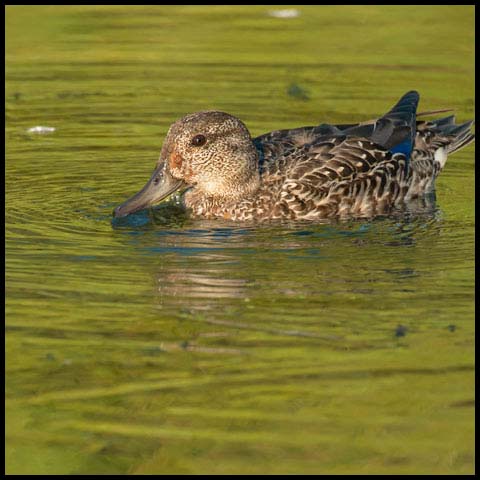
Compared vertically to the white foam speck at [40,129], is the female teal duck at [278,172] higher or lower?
lower

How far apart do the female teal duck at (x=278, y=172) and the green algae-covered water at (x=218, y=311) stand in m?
0.27

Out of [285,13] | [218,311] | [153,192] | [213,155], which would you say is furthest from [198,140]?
[285,13]

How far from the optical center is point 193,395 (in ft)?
23.5

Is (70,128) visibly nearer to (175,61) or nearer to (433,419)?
(175,61)

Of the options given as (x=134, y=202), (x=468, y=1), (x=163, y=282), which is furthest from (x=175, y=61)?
(x=163, y=282)

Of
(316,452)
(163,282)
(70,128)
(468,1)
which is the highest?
(468,1)

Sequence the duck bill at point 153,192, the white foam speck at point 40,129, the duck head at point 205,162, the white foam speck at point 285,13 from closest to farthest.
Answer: the duck bill at point 153,192 → the duck head at point 205,162 → the white foam speck at point 40,129 → the white foam speck at point 285,13

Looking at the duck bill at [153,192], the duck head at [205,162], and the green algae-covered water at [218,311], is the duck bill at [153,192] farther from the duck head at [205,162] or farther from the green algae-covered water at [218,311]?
the green algae-covered water at [218,311]

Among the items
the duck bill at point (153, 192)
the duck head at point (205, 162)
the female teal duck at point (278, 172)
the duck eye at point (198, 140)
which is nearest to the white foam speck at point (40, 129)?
the female teal duck at point (278, 172)

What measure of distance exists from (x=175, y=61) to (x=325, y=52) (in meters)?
1.60

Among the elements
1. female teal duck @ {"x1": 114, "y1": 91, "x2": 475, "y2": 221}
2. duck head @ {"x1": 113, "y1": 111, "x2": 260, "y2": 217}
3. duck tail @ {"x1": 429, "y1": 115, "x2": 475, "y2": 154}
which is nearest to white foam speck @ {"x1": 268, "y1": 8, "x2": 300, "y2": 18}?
duck tail @ {"x1": 429, "y1": 115, "x2": 475, "y2": 154}

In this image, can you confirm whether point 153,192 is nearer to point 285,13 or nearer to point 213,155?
point 213,155

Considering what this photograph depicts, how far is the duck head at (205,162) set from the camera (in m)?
10.8

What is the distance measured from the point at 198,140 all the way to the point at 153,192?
50 cm
